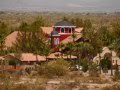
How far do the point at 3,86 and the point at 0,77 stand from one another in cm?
1020

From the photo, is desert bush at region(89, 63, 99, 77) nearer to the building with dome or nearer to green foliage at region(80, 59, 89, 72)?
green foliage at region(80, 59, 89, 72)

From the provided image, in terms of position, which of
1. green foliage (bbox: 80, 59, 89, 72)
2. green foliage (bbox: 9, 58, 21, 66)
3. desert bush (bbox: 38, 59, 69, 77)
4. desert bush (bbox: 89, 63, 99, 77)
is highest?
A: desert bush (bbox: 38, 59, 69, 77)

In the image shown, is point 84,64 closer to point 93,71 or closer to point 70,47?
point 93,71

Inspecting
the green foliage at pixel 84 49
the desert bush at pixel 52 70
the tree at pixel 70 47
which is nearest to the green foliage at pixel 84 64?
the green foliage at pixel 84 49

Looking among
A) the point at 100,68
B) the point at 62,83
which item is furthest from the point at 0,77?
the point at 100,68

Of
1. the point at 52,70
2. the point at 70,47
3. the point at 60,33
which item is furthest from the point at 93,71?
the point at 60,33

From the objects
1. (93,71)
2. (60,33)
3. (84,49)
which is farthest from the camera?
(60,33)

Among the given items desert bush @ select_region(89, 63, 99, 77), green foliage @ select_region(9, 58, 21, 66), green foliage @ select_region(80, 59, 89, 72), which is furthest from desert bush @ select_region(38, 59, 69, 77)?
green foliage @ select_region(9, 58, 21, 66)

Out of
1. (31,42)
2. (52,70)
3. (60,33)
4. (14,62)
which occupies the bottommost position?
(14,62)

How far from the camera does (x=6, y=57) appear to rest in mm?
67688

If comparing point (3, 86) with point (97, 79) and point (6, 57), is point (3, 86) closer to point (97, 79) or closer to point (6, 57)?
point (97, 79)

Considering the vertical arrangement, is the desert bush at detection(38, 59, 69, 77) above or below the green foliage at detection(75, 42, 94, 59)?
above

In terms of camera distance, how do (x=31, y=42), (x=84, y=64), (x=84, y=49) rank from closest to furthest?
1. (x=84, y=64)
2. (x=84, y=49)
3. (x=31, y=42)

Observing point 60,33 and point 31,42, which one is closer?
point 31,42
